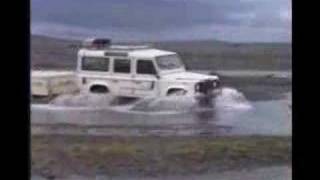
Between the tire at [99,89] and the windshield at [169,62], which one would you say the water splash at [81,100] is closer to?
the tire at [99,89]

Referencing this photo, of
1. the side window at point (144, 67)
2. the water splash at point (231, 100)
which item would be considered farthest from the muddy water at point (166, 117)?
the side window at point (144, 67)

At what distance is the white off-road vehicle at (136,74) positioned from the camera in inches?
30.4

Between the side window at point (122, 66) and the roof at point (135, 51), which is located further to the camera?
the side window at point (122, 66)

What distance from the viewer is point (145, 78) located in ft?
2.89

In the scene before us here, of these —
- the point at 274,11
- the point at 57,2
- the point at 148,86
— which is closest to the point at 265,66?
the point at 274,11

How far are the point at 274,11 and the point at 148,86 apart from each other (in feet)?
0.93

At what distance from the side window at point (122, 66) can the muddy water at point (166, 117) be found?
128mm

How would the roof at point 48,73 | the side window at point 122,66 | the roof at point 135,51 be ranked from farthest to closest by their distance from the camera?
1. the side window at point 122,66
2. the roof at point 135,51
3. the roof at point 48,73

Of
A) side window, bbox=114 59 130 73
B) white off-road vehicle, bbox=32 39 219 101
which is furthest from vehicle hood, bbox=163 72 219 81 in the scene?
side window, bbox=114 59 130 73

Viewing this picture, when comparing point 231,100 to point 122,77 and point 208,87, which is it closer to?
point 208,87

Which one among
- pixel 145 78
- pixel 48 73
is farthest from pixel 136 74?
pixel 48 73

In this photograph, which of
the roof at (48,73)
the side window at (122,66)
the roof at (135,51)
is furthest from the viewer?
the side window at (122,66)

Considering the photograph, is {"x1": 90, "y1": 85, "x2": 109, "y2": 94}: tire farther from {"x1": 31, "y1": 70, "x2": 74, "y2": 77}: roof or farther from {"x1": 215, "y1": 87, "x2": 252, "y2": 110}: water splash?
{"x1": 215, "y1": 87, "x2": 252, "y2": 110}: water splash

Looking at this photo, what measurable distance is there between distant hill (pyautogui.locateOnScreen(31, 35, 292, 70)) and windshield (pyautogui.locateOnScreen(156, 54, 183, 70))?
1 cm
